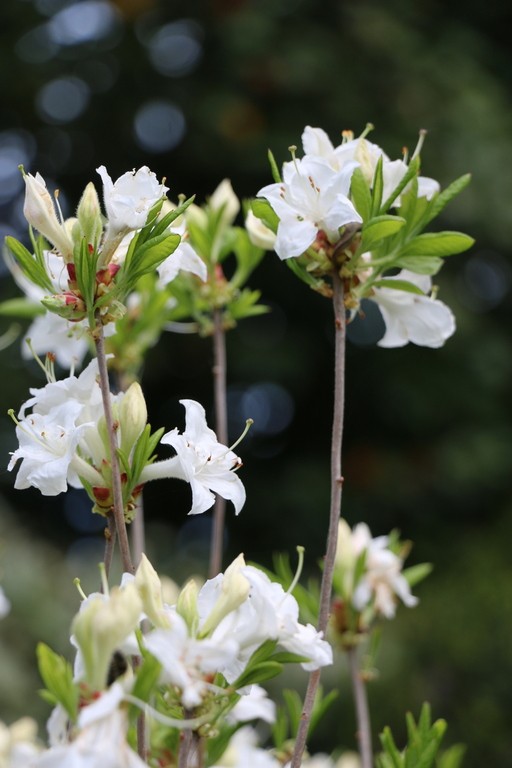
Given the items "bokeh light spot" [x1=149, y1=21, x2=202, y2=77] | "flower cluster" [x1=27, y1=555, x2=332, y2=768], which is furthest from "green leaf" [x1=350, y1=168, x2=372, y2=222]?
Answer: "bokeh light spot" [x1=149, y1=21, x2=202, y2=77]

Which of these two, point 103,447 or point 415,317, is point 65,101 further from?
point 103,447

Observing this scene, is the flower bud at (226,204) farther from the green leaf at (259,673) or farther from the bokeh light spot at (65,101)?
the bokeh light spot at (65,101)

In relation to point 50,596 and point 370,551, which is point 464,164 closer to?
point 50,596

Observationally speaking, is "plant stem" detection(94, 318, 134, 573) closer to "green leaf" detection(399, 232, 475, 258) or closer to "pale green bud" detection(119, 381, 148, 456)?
"pale green bud" detection(119, 381, 148, 456)

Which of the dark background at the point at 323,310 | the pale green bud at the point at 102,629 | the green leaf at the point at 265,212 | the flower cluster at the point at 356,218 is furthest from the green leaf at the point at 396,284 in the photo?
the dark background at the point at 323,310

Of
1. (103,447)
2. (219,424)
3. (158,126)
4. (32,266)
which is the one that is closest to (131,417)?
(103,447)

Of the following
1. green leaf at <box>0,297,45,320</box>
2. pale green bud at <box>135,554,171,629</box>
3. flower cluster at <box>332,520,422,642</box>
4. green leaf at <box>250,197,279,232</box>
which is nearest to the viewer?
pale green bud at <box>135,554,171,629</box>

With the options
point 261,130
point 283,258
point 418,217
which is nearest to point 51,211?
point 283,258
